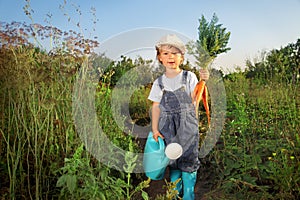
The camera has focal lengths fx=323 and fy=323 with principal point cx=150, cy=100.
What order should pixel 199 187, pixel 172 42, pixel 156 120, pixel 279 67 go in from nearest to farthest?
1. pixel 172 42
2. pixel 156 120
3. pixel 199 187
4. pixel 279 67

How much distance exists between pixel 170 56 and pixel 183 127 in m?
0.53

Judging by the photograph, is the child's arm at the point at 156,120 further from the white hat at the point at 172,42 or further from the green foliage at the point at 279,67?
the green foliage at the point at 279,67

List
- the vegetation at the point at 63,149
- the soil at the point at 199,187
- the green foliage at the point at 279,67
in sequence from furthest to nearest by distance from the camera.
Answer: the green foliage at the point at 279,67
the soil at the point at 199,187
the vegetation at the point at 63,149

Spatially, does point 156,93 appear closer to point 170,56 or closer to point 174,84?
point 174,84

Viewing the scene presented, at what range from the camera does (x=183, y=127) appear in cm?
239

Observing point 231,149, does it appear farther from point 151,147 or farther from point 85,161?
point 85,161

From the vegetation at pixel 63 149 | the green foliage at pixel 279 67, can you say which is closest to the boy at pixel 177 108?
the vegetation at pixel 63 149

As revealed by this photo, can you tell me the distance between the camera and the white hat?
2.38m

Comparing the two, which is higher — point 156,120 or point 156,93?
point 156,93

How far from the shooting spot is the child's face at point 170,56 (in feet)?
7.84

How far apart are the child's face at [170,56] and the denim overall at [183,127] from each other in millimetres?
115

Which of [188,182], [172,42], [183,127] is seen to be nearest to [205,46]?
[172,42]

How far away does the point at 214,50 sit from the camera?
2.80m

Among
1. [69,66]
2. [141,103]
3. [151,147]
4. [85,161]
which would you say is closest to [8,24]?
[69,66]
